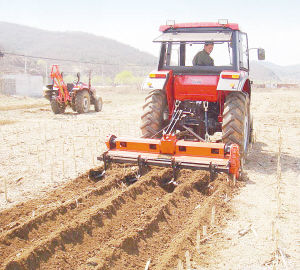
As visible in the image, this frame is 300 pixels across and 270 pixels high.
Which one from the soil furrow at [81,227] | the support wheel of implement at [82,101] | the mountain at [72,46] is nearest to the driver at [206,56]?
the soil furrow at [81,227]

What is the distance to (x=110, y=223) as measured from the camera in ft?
13.2

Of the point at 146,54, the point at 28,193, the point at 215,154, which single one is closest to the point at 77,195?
the point at 28,193

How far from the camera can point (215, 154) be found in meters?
5.31

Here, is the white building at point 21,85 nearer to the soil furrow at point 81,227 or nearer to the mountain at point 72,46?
the soil furrow at point 81,227

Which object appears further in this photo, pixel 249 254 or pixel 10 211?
pixel 10 211

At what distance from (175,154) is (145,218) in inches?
63.5

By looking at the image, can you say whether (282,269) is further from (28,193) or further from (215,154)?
(28,193)

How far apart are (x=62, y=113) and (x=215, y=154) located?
10717 mm

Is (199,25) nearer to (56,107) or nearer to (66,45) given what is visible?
(56,107)

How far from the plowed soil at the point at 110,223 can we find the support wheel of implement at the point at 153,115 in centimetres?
102

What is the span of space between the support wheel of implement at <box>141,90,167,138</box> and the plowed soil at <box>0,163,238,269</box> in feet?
3.36

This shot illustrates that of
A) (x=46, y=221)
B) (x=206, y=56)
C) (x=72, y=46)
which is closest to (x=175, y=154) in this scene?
(x=206, y=56)

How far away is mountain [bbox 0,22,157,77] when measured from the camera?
12888 cm

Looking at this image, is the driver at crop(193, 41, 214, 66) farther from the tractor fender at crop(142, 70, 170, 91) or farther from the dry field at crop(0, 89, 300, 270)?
the dry field at crop(0, 89, 300, 270)
